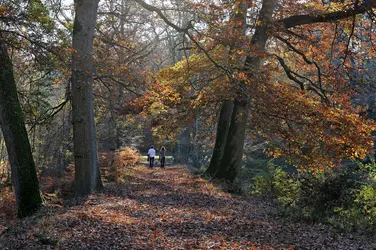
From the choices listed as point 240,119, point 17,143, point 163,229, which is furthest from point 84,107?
point 240,119

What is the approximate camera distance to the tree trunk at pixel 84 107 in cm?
1130

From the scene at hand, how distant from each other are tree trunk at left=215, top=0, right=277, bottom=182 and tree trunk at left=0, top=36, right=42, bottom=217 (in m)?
7.34

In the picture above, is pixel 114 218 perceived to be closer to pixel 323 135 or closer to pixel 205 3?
pixel 205 3

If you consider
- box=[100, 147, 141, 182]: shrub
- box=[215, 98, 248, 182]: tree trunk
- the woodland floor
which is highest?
box=[215, 98, 248, 182]: tree trunk

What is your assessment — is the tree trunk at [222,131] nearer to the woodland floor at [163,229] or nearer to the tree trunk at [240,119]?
the tree trunk at [240,119]

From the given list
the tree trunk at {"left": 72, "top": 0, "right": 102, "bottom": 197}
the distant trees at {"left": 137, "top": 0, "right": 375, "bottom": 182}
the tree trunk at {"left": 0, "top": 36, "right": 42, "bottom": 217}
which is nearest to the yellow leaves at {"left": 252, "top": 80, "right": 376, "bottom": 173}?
the distant trees at {"left": 137, "top": 0, "right": 375, "bottom": 182}

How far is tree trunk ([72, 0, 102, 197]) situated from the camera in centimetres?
1130

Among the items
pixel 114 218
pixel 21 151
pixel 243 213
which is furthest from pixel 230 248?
pixel 21 151

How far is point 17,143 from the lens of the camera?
31.8 feet

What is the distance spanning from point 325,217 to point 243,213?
2127 millimetres

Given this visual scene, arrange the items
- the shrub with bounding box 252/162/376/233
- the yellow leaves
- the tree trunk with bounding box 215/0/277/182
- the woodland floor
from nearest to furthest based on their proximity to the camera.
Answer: the woodland floor
the shrub with bounding box 252/162/376/233
the yellow leaves
the tree trunk with bounding box 215/0/277/182

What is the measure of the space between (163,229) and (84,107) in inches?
200

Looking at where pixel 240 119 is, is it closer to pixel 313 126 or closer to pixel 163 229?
pixel 313 126

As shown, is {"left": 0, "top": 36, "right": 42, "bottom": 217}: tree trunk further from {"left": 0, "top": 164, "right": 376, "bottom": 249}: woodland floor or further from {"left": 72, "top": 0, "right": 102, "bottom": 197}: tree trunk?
{"left": 72, "top": 0, "right": 102, "bottom": 197}: tree trunk
